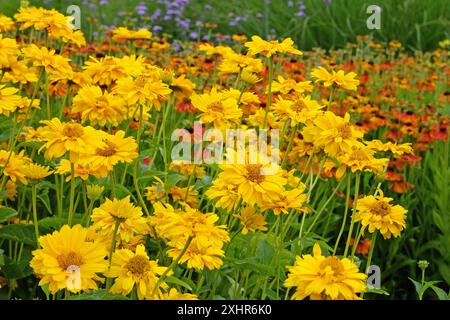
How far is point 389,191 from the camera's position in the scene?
3088 mm

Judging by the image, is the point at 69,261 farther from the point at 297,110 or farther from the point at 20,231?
the point at 297,110

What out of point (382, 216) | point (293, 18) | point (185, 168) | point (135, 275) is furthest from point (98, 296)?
point (293, 18)

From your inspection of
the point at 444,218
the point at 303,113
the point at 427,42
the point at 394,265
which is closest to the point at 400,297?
the point at 394,265

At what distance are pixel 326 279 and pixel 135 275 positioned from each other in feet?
1.03

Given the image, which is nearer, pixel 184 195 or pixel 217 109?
pixel 217 109

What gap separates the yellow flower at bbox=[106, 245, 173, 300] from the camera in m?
1.23

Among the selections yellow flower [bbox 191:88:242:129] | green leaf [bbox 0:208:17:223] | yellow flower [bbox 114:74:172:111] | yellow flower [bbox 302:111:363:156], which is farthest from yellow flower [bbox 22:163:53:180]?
yellow flower [bbox 302:111:363:156]

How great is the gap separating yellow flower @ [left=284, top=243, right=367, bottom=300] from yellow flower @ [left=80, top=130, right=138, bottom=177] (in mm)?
411

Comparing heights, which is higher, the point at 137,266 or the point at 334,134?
the point at 334,134

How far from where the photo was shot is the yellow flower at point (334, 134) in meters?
1.55

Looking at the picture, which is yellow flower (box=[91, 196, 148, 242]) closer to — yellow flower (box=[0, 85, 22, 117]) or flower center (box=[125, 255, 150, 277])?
flower center (box=[125, 255, 150, 277])

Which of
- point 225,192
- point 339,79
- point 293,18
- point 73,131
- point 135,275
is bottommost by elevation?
point 135,275

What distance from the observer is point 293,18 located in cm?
599
